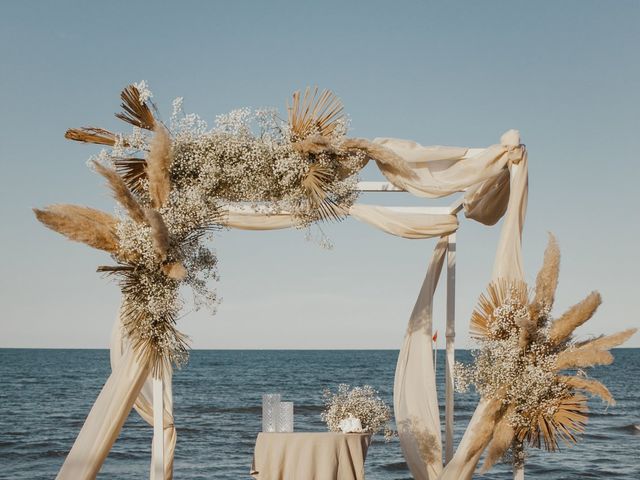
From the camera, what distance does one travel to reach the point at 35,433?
18531mm

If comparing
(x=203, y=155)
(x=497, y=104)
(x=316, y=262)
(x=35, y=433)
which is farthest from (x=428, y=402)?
(x=316, y=262)

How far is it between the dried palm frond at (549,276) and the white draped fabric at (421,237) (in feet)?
0.84

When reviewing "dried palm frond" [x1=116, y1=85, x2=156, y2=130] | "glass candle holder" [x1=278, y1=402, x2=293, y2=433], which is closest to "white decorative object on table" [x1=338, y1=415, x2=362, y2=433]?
"glass candle holder" [x1=278, y1=402, x2=293, y2=433]

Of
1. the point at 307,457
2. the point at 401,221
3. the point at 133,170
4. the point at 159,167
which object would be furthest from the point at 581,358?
the point at 133,170

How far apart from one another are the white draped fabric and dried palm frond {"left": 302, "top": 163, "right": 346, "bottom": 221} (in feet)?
0.62

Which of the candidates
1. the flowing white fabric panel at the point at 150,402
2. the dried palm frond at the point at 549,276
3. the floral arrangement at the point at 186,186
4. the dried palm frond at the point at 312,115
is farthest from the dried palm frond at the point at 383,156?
the flowing white fabric panel at the point at 150,402

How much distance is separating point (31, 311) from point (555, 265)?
2333 centimetres

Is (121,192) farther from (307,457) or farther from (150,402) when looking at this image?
(150,402)

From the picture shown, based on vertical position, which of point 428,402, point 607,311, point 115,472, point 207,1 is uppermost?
point 207,1

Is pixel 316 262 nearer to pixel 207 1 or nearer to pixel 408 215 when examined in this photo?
pixel 207 1

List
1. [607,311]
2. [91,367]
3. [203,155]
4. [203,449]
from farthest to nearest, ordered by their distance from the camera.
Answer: [91,367] → [607,311] → [203,449] → [203,155]

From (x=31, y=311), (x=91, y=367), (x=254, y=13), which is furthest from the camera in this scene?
(x=91, y=367)

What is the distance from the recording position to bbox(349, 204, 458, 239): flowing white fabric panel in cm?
595

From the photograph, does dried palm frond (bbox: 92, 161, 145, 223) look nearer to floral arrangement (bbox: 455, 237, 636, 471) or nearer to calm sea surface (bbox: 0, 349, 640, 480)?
floral arrangement (bbox: 455, 237, 636, 471)
